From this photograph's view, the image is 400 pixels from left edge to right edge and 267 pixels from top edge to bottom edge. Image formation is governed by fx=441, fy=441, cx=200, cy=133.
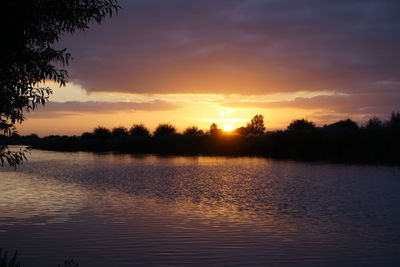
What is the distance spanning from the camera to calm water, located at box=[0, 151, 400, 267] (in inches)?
412

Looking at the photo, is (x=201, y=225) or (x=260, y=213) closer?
(x=201, y=225)

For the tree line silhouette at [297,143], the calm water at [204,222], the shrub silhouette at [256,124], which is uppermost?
the shrub silhouette at [256,124]

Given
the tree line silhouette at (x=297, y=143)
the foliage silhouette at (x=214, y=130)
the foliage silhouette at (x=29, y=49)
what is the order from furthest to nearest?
1. the foliage silhouette at (x=214, y=130)
2. the tree line silhouette at (x=297, y=143)
3. the foliage silhouette at (x=29, y=49)

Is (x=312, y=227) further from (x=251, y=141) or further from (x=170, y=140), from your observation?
(x=170, y=140)

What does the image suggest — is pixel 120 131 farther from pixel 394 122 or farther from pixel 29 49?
pixel 29 49

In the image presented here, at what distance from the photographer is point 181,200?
62.2ft

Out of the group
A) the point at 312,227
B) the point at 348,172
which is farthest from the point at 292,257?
the point at 348,172

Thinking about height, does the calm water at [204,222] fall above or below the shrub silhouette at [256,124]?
below

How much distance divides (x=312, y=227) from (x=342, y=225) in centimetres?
107

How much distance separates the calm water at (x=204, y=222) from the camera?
10469 mm

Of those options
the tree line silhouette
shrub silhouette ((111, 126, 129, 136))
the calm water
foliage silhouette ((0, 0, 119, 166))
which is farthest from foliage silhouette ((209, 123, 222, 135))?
foliage silhouette ((0, 0, 119, 166))

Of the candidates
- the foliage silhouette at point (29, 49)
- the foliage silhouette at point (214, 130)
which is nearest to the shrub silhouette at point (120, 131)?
the foliage silhouette at point (214, 130)

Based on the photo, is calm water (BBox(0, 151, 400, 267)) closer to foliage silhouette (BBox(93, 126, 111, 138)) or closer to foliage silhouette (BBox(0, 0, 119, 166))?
foliage silhouette (BBox(0, 0, 119, 166))

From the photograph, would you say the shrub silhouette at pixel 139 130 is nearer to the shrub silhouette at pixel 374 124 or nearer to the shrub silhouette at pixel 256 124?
the shrub silhouette at pixel 256 124
